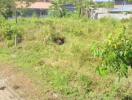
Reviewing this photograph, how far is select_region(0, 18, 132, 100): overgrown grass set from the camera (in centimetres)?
858

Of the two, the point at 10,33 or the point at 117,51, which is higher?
the point at 117,51

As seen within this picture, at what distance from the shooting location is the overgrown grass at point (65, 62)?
8578 mm

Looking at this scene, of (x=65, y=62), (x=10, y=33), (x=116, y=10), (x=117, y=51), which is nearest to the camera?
(x=117, y=51)

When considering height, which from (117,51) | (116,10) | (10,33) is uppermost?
(117,51)

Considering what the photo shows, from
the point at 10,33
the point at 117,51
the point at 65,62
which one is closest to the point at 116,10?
the point at 10,33

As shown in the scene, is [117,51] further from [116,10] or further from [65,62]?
[116,10]

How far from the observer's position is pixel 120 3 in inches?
1813

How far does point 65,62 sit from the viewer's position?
11.4 meters

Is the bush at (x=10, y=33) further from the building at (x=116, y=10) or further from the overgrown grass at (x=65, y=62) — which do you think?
the building at (x=116, y=10)

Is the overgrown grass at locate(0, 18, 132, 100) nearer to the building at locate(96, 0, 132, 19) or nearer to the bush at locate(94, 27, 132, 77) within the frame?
the bush at locate(94, 27, 132, 77)

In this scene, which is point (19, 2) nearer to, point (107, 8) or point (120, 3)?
point (107, 8)

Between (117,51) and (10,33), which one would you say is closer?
(117,51)

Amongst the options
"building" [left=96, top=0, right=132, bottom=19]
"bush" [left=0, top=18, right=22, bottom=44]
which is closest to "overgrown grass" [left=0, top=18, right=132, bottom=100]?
"bush" [left=0, top=18, right=22, bottom=44]

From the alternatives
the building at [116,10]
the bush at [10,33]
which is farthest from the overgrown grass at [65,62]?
the building at [116,10]
